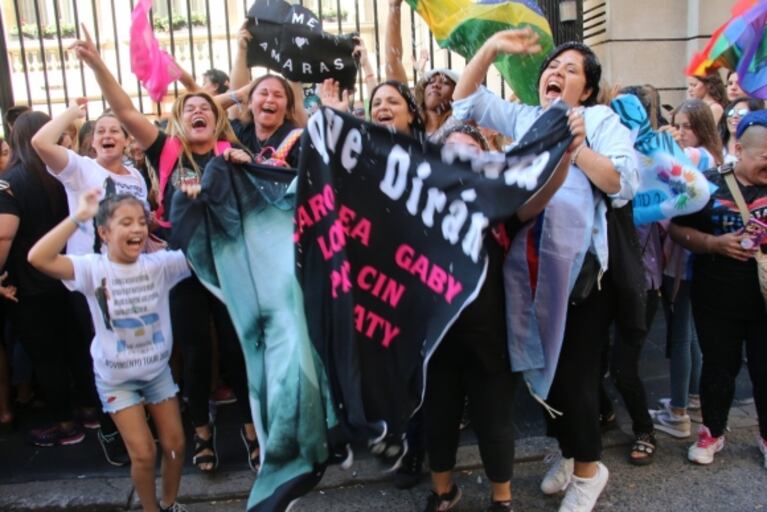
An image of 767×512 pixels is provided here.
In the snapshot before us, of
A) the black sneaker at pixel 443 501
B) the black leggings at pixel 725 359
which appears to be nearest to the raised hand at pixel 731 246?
the black leggings at pixel 725 359

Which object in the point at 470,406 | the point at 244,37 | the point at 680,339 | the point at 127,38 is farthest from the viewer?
the point at 127,38

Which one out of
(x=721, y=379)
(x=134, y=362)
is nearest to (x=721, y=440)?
(x=721, y=379)

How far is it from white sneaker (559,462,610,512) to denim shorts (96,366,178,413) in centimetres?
182

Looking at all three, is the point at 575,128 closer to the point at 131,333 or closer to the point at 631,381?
the point at 631,381

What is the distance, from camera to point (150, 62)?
15.2 feet

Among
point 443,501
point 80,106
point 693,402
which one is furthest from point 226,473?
point 693,402

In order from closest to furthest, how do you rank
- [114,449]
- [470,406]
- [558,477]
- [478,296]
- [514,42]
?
[478,296] < [470,406] < [514,42] < [558,477] < [114,449]

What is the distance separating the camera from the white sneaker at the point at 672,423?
3.98 metres

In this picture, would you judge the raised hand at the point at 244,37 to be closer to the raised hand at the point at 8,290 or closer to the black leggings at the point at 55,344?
the black leggings at the point at 55,344

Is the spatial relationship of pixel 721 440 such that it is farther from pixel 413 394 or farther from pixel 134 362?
pixel 134 362

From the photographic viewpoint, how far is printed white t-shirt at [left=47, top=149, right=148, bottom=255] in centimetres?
355

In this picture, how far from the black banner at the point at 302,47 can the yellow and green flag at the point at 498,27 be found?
0.72 metres

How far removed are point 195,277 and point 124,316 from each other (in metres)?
0.54

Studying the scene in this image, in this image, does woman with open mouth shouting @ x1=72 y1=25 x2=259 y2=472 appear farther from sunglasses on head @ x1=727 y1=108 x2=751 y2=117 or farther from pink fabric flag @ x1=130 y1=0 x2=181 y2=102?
sunglasses on head @ x1=727 y1=108 x2=751 y2=117
